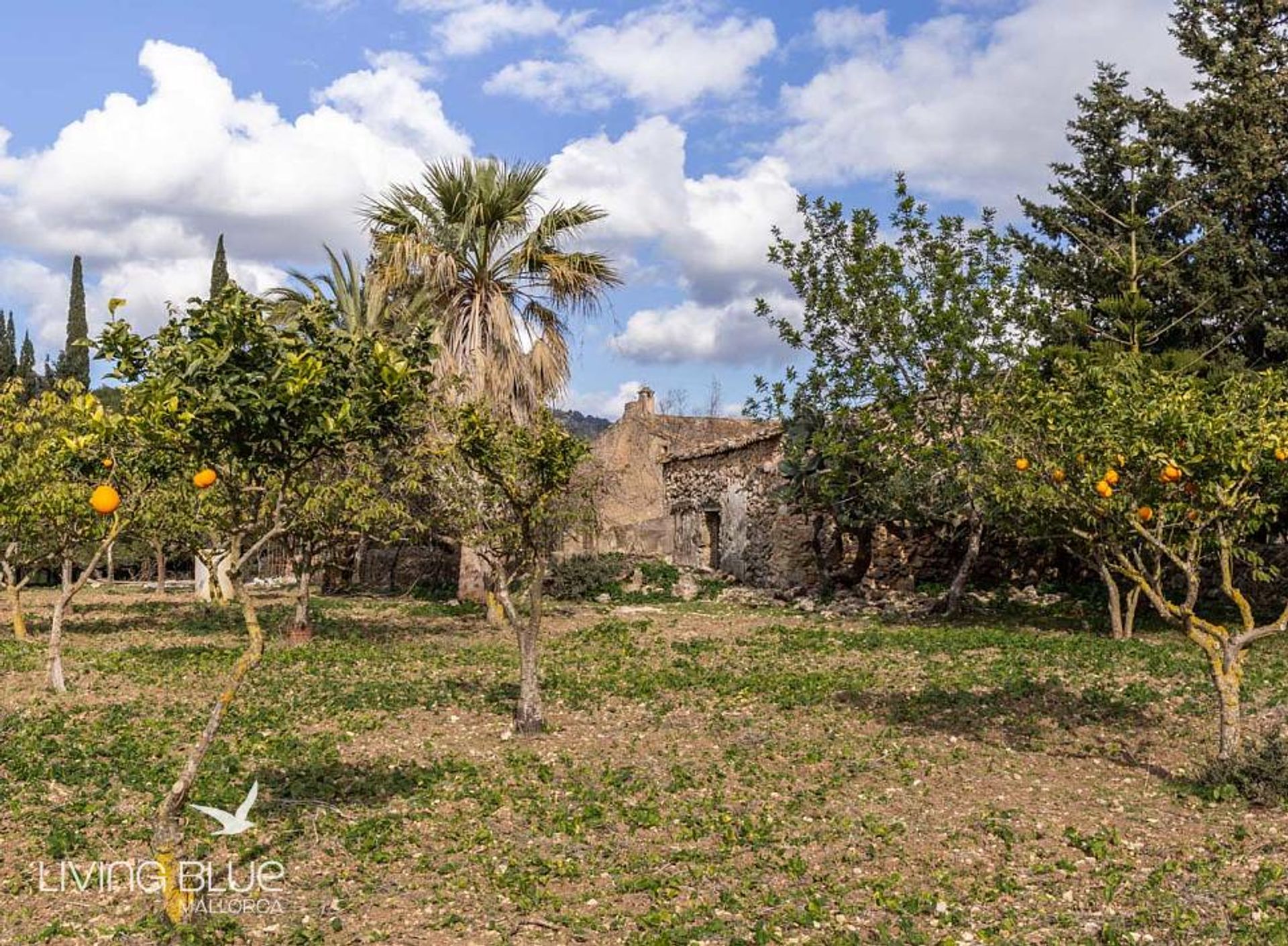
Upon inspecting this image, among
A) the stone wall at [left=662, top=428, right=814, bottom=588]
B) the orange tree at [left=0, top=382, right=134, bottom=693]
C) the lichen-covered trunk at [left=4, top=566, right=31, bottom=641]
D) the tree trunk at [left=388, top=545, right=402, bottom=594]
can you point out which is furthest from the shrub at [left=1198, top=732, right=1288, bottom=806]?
the tree trunk at [left=388, top=545, right=402, bottom=594]

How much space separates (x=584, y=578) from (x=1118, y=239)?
13.9 metres

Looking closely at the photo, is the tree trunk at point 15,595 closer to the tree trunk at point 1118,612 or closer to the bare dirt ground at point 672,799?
the bare dirt ground at point 672,799

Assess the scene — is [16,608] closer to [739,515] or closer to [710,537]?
[739,515]

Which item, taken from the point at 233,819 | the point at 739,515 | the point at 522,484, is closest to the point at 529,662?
the point at 522,484

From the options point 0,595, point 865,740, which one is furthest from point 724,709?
point 0,595

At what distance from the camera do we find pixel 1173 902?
6.61 meters

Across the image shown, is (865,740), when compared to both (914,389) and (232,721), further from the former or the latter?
(914,389)

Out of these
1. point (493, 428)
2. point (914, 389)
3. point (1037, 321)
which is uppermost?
point (1037, 321)

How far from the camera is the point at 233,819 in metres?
7.14

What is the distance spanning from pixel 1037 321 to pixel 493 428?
1282cm

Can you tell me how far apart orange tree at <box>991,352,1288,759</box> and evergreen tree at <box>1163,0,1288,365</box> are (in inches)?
424

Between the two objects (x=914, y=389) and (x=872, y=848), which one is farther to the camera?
(x=914, y=389)

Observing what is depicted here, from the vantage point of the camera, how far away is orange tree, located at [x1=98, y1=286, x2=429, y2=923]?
20.4ft

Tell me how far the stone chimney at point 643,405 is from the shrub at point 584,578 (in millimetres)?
19353
